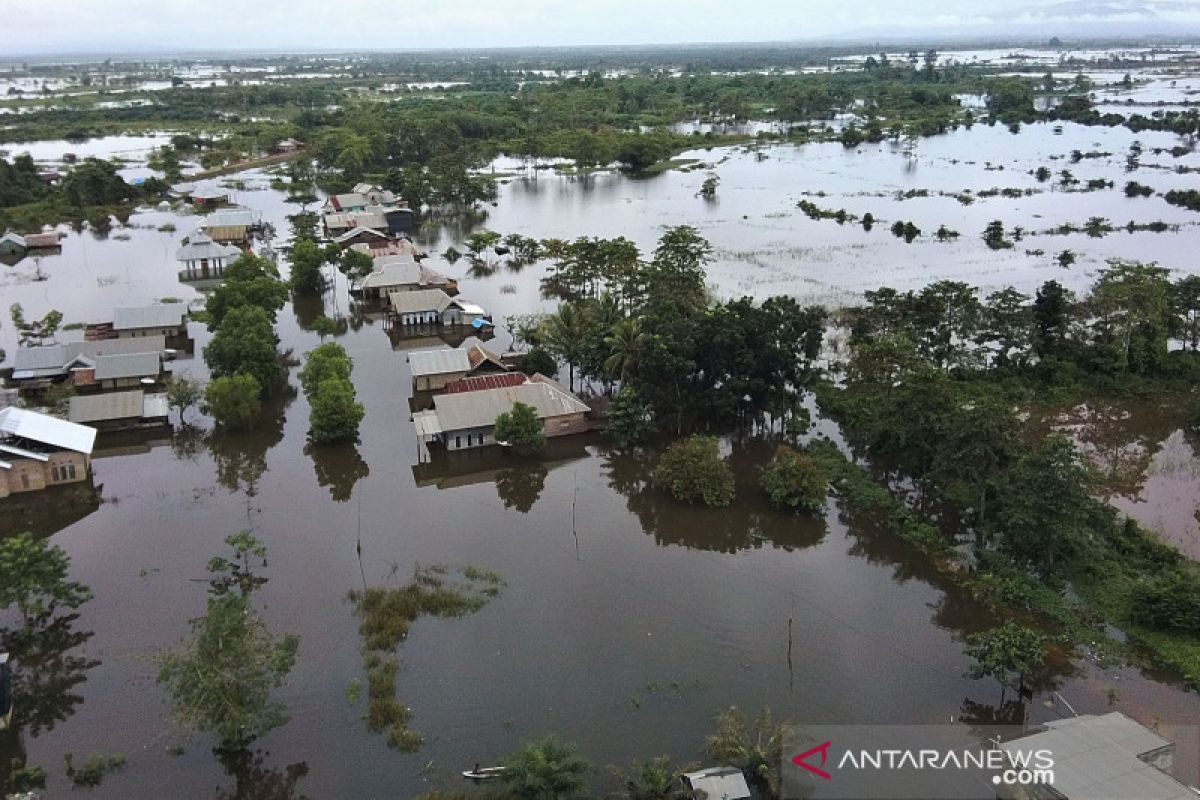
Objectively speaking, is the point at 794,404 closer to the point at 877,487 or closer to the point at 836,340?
the point at 877,487

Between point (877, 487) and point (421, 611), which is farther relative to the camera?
point (877, 487)

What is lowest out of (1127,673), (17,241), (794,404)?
(1127,673)

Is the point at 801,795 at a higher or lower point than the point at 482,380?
lower

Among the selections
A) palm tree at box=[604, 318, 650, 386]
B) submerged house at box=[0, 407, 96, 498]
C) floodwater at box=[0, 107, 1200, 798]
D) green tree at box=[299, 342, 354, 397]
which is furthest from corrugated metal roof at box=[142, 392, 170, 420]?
palm tree at box=[604, 318, 650, 386]

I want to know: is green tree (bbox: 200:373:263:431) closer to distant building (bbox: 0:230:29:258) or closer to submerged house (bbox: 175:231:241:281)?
submerged house (bbox: 175:231:241:281)

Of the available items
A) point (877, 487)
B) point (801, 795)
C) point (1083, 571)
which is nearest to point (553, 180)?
point (877, 487)

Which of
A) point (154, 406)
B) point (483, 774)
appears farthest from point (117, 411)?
point (483, 774)

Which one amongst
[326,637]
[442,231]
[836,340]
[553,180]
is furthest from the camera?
[553,180]
